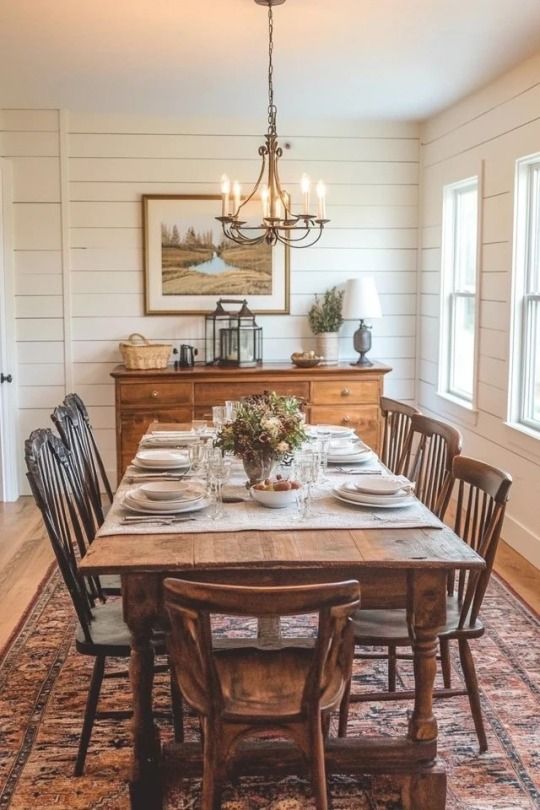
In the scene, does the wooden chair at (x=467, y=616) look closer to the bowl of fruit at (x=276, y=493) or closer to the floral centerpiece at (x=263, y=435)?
the bowl of fruit at (x=276, y=493)

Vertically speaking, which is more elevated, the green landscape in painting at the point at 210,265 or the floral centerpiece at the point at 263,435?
the green landscape in painting at the point at 210,265

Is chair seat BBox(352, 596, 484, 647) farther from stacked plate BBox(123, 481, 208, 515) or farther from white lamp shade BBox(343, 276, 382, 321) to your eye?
white lamp shade BBox(343, 276, 382, 321)

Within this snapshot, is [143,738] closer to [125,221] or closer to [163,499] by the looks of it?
[163,499]

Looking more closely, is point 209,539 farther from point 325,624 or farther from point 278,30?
point 278,30

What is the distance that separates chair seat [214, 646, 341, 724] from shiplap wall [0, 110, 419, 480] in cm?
394

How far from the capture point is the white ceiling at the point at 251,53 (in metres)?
3.64

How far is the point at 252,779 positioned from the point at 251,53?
131 inches

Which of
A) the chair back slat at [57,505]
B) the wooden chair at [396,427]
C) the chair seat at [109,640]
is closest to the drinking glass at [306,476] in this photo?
the chair seat at [109,640]

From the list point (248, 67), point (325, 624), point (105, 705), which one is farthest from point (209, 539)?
point (248, 67)

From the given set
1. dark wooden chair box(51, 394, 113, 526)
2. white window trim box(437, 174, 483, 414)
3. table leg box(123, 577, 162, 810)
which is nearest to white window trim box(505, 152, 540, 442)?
white window trim box(437, 174, 483, 414)

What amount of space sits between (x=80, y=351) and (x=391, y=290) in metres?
2.26

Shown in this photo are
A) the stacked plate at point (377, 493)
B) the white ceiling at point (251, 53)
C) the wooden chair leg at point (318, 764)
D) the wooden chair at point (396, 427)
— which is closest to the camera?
the wooden chair leg at point (318, 764)

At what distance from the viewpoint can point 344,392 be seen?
5.64 meters

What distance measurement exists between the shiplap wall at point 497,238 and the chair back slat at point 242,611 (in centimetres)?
272
